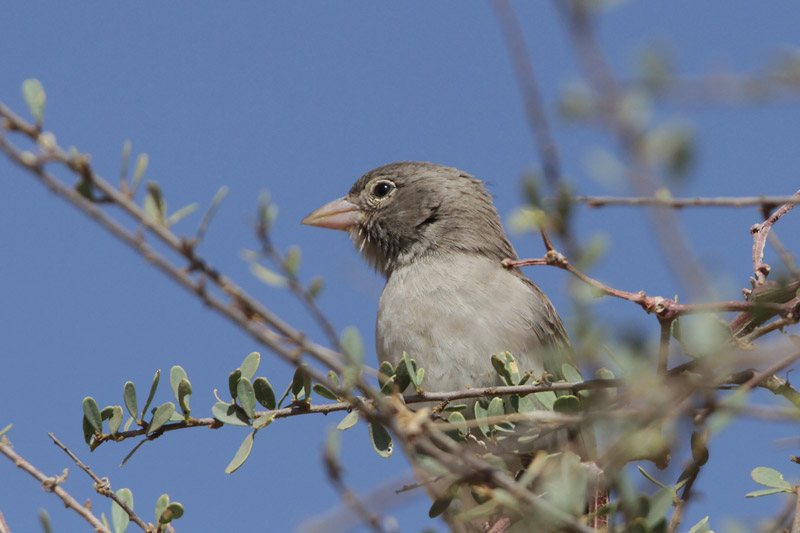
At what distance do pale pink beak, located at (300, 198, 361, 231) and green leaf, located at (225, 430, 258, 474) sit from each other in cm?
319

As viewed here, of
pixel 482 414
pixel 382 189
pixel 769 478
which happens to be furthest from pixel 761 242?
pixel 382 189

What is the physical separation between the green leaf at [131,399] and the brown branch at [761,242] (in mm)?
1952

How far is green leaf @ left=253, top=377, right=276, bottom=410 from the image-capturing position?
2846 mm

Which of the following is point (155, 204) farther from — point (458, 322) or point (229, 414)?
point (458, 322)

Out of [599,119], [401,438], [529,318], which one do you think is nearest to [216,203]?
[401,438]

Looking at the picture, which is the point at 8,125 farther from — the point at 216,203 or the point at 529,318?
the point at 529,318

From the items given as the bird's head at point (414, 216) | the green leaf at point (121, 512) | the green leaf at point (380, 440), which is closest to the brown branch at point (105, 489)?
the green leaf at point (121, 512)

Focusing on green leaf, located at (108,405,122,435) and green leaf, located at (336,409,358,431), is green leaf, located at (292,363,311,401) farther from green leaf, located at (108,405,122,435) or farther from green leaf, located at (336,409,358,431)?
green leaf, located at (108,405,122,435)

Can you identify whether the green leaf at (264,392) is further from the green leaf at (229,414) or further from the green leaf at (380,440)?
the green leaf at (380,440)

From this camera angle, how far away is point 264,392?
2871mm

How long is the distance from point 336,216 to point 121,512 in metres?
3.39

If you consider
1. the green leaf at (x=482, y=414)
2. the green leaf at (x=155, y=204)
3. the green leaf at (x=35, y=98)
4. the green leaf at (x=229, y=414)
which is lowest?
the green leaf at (x=482, y=414)

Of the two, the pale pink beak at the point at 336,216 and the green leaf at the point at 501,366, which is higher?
the pale pink beak at the point at 336,216

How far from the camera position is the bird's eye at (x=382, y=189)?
5.98 metres
